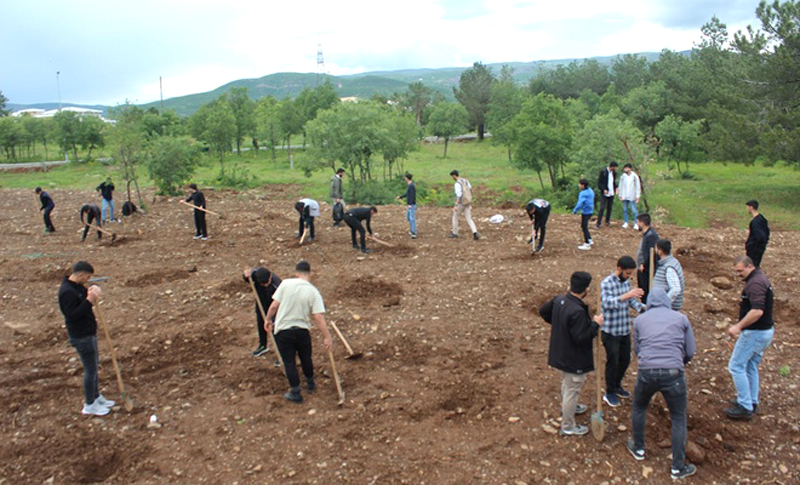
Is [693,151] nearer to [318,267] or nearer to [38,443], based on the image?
[318,267]

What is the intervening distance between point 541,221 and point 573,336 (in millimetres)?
7530

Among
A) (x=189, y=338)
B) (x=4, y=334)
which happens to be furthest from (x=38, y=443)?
(x=4, y=334)

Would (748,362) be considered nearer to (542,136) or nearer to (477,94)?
(542,136)

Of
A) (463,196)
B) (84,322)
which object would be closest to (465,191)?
(463,196)

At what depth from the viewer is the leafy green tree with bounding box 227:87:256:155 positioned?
48219mm

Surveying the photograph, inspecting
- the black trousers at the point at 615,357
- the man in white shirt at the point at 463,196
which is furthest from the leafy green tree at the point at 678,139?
the black trousers at the point at 615,357

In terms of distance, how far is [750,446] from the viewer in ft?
19.7

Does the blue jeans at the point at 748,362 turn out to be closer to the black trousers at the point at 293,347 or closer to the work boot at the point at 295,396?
the black trousers at the point at 293,347

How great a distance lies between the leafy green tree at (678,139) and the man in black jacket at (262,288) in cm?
3497

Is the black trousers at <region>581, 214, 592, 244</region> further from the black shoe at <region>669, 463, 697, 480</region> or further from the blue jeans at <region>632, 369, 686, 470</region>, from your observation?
the black shoe at <region>669, 463, 697, 480</region>

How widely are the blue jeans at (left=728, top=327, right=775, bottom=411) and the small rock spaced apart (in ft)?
16.7

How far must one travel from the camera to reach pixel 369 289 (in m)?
11.2

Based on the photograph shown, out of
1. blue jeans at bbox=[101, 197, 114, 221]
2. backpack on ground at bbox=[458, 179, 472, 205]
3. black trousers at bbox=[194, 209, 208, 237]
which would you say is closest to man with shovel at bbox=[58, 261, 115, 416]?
backpack on ground at bbox=[458, 179, 472, 205]

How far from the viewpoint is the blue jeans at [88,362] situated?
6.80 m
